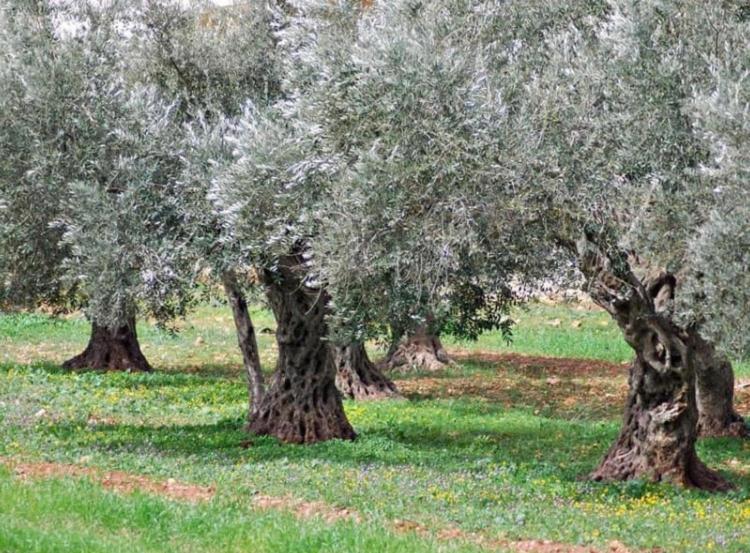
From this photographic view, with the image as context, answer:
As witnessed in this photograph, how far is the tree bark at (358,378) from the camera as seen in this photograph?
24109 mm

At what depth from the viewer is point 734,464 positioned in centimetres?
1767

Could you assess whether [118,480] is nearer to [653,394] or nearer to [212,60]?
[653,394]

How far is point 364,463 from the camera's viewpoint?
15875mm

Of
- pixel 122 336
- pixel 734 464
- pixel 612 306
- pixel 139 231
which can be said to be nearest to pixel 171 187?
pixel 139 231

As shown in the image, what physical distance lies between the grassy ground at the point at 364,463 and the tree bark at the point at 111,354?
69 centimetres

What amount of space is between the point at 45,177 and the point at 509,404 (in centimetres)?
1146

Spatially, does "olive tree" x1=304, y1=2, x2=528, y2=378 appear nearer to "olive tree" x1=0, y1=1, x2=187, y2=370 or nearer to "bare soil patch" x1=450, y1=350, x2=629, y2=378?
"olive tree" x1=0, y1=1, x2=187, y2=370

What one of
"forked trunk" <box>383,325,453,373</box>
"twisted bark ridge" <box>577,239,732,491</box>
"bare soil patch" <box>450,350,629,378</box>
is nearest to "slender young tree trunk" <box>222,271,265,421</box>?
"twisted bark ridge" <box>577,239,732,491</box>

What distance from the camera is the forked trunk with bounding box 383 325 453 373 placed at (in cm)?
2848

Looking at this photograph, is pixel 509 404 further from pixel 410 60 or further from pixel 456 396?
pixel 410 60

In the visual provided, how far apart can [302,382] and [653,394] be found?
523 centimetres

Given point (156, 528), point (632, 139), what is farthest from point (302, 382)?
point (632, 139)

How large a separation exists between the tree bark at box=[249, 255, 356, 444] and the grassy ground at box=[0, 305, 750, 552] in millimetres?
510

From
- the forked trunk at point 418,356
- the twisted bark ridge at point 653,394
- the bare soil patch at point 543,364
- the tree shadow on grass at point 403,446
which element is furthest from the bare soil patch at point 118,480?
the bare soil patch at point 543,364
